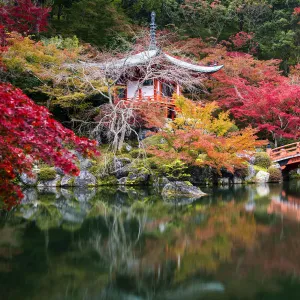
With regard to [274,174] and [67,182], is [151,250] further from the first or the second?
[274,174]

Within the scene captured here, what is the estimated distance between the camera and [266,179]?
18250mm

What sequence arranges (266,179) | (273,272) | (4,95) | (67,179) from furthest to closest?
(266,179)
(67,179)
(273,272)
(4,95)

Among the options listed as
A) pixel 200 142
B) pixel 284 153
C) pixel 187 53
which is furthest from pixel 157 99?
pixel 187 53

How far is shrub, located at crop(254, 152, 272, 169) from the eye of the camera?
1853cm

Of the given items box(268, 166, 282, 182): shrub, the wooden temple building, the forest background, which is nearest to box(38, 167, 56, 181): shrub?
the forest background

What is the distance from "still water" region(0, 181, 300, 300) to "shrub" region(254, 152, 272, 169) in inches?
252

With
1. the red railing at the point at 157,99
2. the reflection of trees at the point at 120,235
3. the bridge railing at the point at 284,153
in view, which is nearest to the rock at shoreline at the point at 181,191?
the reflection of trees at the point at 120,235

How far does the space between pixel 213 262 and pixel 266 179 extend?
501 inches

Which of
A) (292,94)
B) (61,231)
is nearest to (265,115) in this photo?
(292,94)

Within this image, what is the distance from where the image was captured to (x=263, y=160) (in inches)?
730

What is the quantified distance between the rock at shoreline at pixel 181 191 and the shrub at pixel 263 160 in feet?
18.4

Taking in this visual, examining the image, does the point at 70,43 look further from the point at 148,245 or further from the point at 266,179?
the point at 148,245

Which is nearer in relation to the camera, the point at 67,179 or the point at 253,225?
the point at 253,225

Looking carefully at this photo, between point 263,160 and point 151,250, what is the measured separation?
1272 centimetres
